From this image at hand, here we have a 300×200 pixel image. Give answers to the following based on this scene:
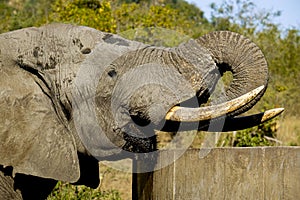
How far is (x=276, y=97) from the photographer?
12531 millimetres

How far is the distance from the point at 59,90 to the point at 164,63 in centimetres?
64

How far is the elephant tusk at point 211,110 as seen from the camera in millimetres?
3465

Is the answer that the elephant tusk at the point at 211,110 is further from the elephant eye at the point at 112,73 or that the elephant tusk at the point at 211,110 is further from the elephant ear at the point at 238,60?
the elephant eye at the point at 112,73

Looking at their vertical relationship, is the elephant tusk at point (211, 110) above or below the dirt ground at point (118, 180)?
above

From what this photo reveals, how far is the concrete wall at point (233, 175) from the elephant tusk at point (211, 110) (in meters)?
0.18

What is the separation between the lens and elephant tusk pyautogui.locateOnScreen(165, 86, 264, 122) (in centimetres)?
346

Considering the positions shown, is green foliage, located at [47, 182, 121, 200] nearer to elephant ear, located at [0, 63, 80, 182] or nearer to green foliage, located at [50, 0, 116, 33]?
elephant ear, located at [0, 63, 80, 182]

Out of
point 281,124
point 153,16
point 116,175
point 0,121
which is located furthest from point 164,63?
point 153,16

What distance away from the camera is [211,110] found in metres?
3.51

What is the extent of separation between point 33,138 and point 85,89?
0.41 m

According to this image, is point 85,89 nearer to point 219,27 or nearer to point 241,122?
point 241,122

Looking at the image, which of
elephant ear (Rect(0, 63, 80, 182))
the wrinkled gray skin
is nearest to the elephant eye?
the wrinkled gray skin

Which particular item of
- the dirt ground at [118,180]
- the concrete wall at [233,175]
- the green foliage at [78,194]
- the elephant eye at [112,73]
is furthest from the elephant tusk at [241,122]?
the dirt ground at [118,180]

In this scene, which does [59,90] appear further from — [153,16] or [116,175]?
[153,16]
